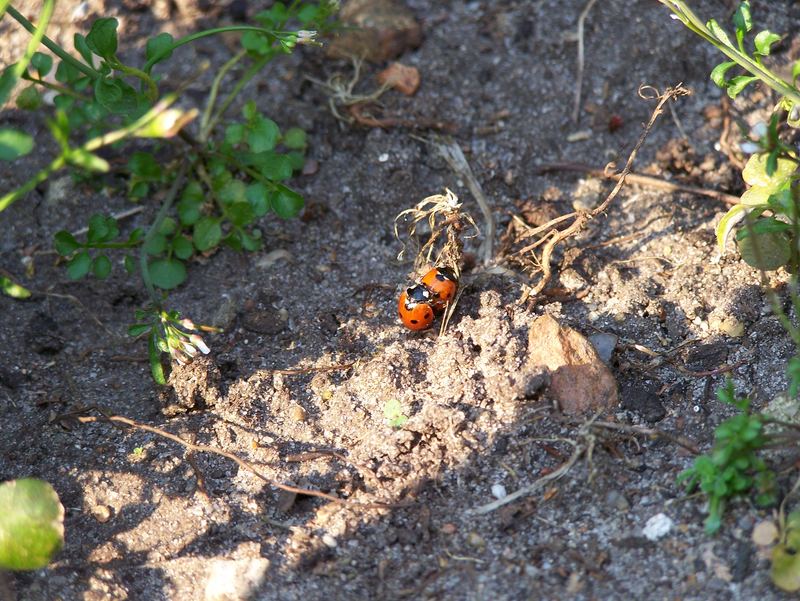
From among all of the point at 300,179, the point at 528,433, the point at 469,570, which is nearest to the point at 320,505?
the point at 469,570

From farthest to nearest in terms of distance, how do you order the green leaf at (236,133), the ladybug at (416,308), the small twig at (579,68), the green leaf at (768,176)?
A: the small twig at (579,68), the green leaf at (236,133), the ladybug at (416,308), the green leaf at (768,176)

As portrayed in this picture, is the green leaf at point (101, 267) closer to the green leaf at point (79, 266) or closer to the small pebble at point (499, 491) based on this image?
the green leaf at point (79, 266)

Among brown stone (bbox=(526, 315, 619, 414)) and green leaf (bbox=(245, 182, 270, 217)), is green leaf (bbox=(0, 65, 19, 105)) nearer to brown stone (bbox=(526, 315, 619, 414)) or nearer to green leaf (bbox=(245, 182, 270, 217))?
green leaf (bbox=(245, 182, 270, 217))

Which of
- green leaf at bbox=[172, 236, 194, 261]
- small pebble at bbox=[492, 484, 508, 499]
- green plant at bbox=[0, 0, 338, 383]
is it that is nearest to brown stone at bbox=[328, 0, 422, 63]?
green plant at bbox=[0, 0, 338, 383]

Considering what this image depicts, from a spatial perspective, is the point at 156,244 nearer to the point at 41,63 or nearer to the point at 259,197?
the point at 259,197

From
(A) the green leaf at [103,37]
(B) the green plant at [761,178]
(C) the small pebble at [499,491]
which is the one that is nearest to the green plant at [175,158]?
(A) the green leaf at [103,37]

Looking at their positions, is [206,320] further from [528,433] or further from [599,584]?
[599,584]
